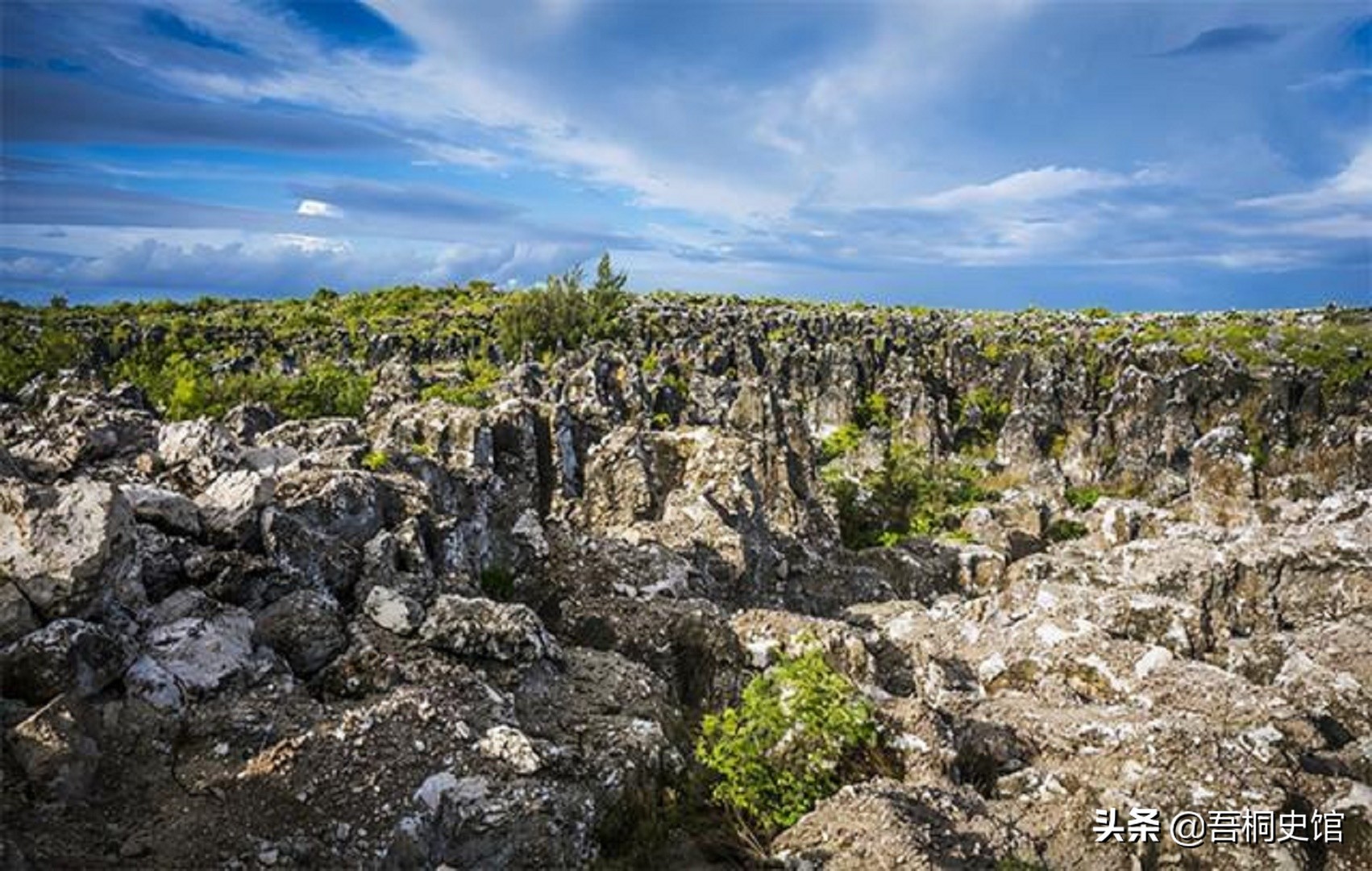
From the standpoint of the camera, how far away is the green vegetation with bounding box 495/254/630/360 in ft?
254

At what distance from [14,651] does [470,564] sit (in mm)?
7231

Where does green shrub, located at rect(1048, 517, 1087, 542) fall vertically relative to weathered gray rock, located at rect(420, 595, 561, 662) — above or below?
below

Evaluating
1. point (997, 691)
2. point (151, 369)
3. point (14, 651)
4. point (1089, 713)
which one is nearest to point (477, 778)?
point (14, 651)

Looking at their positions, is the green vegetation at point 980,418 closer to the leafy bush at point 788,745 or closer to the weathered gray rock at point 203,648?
the leafy bush at point 788,745

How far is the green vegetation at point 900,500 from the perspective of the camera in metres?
35.7

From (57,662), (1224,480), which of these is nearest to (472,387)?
(1224,480)

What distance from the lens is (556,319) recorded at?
80.4 m

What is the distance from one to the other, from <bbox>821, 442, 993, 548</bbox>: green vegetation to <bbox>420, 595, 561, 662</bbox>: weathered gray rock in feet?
73.3

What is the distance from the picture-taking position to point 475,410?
25328mm

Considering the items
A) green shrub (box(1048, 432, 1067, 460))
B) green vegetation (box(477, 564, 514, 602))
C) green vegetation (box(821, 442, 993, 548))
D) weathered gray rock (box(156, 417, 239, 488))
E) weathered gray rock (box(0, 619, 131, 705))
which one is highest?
weathered gray rock (box(156, 417, 239, 488))

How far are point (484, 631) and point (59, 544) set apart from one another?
4.70 metres

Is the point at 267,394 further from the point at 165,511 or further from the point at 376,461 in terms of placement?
the point at 165,511

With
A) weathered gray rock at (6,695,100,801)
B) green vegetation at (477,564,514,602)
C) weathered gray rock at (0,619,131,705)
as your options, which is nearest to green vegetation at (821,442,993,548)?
green vegetation at (477,564,514,602)

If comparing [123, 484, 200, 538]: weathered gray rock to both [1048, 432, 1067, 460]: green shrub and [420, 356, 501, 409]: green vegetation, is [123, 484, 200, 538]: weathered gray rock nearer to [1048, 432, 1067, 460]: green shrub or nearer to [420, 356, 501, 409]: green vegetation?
[420, 356, 501, 409]: green vegetation
